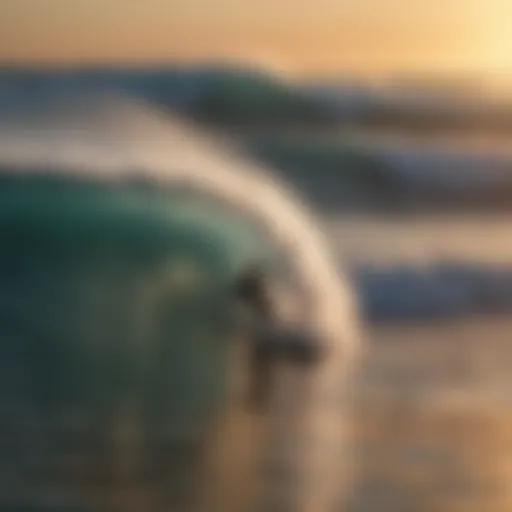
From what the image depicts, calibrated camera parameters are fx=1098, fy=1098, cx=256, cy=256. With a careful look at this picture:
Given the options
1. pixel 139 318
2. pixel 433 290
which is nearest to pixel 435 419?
pixel 433 290

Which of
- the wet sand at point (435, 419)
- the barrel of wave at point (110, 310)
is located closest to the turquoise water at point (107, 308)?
the barrel of wave at point (110, 310)

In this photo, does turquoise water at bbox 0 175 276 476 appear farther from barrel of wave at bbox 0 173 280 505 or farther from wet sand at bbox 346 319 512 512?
wet sand at bbox 346 319 512 512

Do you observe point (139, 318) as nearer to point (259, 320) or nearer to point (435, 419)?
point (259, 320)

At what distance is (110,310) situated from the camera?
792 mm

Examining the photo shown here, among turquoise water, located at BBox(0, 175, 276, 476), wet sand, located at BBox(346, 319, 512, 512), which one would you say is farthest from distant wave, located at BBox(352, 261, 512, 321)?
turquoise water, located at BBox(0, 175, 276, 476)

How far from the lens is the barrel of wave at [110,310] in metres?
0.78

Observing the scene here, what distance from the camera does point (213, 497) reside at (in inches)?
28.5

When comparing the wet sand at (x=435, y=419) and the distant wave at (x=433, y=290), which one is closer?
the wet sand at (x=435, y=419)

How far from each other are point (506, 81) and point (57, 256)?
0.40 m

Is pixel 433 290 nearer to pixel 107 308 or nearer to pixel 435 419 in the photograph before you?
pixel 435 419

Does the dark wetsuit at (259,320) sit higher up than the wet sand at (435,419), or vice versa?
the dark wetsuit at (259,320)

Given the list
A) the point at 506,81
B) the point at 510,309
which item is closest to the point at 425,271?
the point at 510,309

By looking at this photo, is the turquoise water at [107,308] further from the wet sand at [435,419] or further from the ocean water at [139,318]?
the wet sand at [435,419]

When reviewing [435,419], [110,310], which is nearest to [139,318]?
[110,310]
